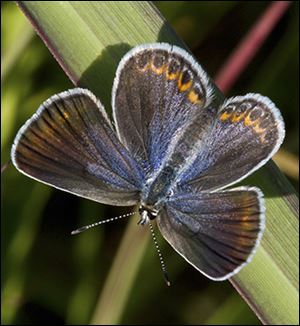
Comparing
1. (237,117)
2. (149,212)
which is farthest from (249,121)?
(149,212)

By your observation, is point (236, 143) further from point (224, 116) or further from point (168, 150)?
point (168, 150)

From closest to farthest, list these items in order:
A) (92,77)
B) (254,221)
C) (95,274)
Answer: (254,221)
(92,77)
(95,274)

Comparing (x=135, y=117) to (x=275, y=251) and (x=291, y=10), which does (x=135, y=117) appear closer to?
(x=275, y=251)

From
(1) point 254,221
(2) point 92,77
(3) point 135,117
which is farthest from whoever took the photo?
(3) point 135,117

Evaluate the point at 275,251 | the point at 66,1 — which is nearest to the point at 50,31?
the point at 66,1

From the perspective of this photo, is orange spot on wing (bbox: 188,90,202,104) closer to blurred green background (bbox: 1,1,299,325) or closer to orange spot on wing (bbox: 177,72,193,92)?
orange spot on wing (bbox: 177,72,193,92)
